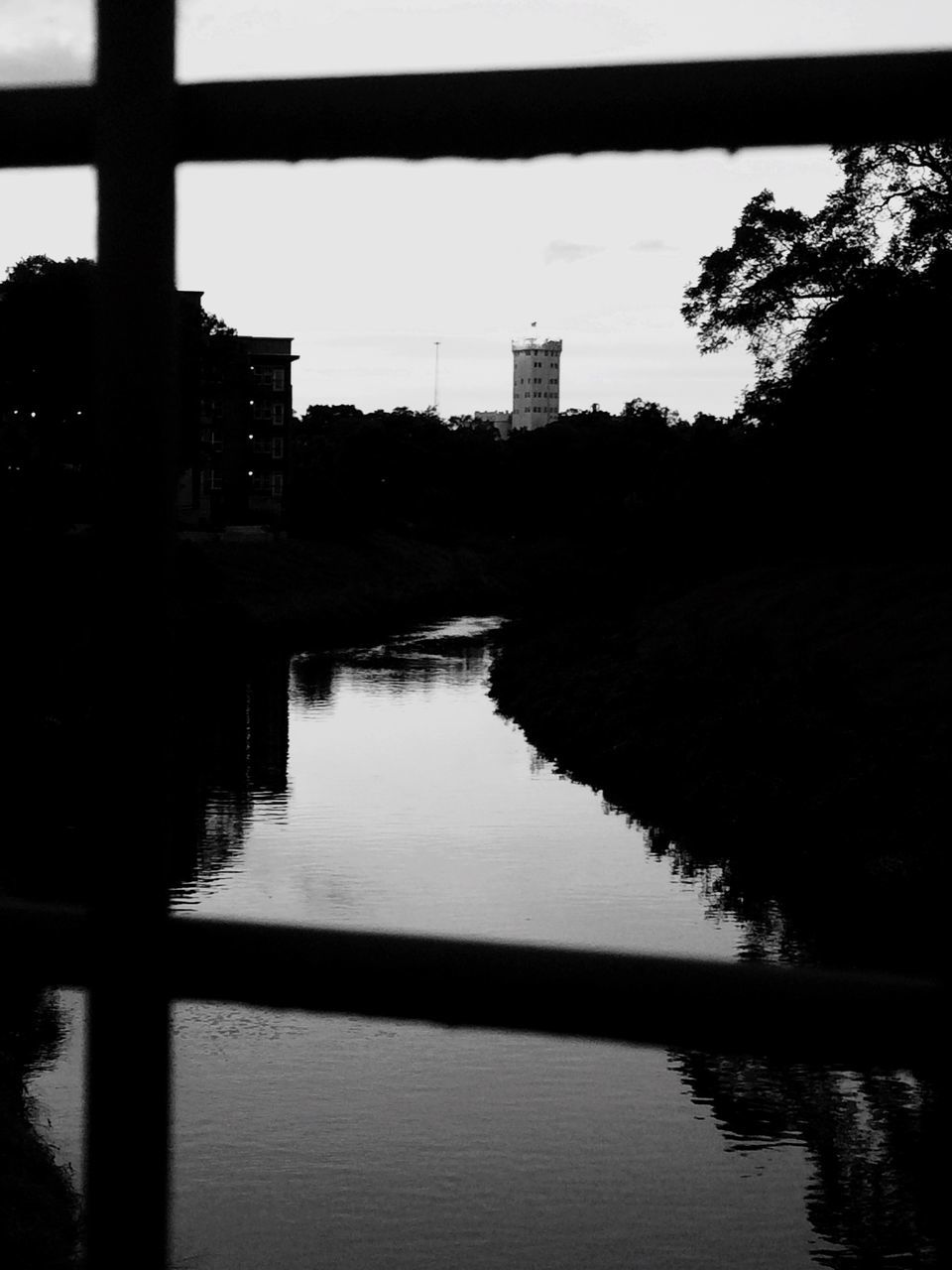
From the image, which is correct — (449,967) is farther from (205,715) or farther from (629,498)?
(629,498)

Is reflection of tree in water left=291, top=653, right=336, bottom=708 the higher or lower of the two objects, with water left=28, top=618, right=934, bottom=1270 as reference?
higher

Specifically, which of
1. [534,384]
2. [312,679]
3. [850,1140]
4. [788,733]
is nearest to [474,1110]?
[850,1140]

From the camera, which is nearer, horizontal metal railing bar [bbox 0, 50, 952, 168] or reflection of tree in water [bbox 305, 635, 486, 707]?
horizontal metal railing bar [bbox 0, 50, 952, 168]

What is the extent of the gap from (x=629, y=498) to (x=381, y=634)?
891cm

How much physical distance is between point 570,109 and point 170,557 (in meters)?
0.27

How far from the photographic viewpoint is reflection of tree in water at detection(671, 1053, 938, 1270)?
Result: 1361 cm

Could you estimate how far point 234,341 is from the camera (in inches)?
1939

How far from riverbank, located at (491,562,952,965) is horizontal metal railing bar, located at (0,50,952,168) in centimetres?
1619

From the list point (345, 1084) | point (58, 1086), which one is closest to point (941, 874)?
point (345, 1084)

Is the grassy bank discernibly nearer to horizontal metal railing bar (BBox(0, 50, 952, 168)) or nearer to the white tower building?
horizontal metal railing bar (BBox(0, 50, 952, 168))

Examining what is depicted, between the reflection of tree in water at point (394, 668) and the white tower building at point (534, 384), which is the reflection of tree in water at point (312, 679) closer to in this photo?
the reflection of tree in water at point (394, 668)

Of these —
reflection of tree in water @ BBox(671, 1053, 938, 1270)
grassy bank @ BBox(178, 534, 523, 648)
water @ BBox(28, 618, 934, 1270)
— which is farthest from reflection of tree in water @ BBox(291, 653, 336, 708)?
reflection of tree in water @ BBox(671, 1053, 938, 1270)

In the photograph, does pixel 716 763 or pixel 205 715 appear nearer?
pixel 716 763

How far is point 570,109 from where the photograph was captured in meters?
0.69
